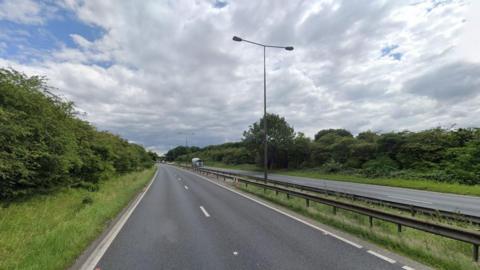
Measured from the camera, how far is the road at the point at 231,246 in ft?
18.0

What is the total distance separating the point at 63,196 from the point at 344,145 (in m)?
41.7

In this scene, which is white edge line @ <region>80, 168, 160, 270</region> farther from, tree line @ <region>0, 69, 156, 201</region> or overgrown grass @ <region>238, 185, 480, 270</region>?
overgrown grass @ <region>238, 185, 480, 270</region>

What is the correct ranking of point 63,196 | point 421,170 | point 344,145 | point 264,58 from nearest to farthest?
point 63,196 → point 264,58 → point 421,170 → point 344,145

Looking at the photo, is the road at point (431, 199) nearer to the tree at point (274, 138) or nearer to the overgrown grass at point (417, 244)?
the overgrown grass at point (417, 244)

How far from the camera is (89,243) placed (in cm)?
703

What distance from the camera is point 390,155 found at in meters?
39.5

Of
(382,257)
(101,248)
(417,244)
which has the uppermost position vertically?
(417,244)

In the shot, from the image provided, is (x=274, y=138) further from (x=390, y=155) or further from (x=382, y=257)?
(x=382, y=257)

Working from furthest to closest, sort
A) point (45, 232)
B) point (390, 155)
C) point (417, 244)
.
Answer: point (390, 155)
point (45, 232)
point (417, 244)

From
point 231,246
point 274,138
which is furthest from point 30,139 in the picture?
point 274,138

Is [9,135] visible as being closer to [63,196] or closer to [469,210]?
[63,196]

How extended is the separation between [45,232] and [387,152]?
1601 inches

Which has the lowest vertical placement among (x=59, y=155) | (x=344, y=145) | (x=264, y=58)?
(x=59, y=155)

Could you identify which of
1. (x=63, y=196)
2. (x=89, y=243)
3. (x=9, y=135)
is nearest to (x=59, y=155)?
(x=63, y=196)
